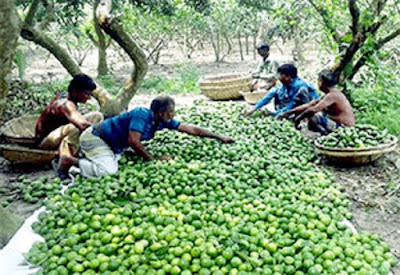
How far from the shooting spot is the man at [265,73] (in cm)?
861

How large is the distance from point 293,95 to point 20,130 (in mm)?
3966

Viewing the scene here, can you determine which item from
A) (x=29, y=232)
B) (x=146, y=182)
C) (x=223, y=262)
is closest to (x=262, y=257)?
(x=223, y=262)

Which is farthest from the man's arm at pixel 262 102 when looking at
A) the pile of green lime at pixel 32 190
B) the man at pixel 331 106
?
the pile of green lime at pixel 32 190

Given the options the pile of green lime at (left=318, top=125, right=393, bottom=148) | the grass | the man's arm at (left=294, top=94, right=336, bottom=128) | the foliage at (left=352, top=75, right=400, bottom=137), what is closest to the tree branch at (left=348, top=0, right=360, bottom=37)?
the foliage at (left=352, top=75, right=400, bottom=137)

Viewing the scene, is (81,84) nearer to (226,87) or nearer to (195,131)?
(195,131)

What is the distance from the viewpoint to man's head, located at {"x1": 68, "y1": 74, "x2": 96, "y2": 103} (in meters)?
4.75

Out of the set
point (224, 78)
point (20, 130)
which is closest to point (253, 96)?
point (224, 78)

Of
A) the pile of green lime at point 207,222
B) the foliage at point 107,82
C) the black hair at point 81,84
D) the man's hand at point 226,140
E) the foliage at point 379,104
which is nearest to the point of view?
the pile of green lime at point 207,222

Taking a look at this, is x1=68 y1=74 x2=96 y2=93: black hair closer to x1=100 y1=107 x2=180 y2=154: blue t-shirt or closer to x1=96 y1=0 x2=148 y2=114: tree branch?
x1=100 y1=107 x2=180 y2=154: blue t-shirt

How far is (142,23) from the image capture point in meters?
17.9

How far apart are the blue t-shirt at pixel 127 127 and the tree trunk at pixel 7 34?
146 cm

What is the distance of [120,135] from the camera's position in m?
4.70

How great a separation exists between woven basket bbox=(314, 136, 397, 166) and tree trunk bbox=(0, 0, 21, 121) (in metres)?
3.41

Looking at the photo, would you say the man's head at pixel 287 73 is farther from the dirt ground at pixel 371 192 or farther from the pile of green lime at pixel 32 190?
the pile of green lime at pixel 32 190
